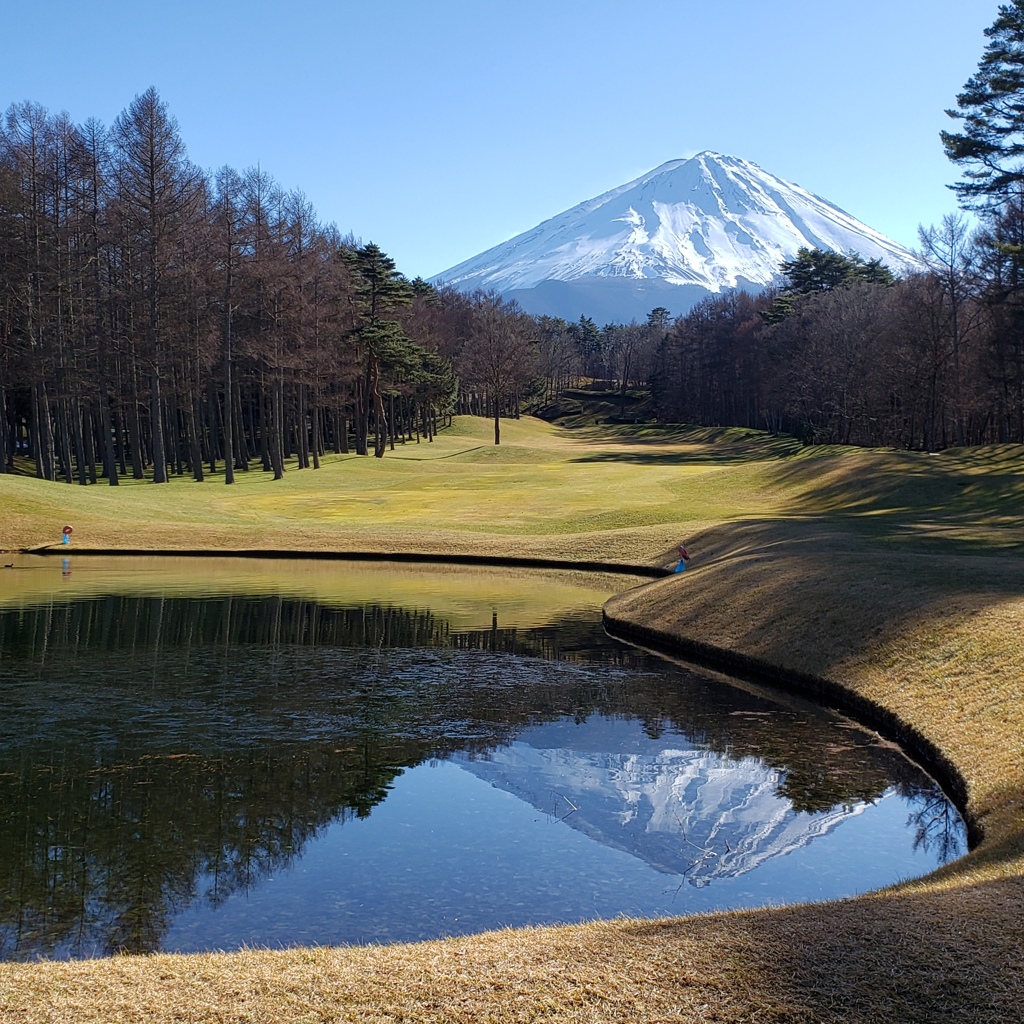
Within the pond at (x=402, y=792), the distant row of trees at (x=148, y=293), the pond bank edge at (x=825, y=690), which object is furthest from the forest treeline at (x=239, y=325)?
the pond at (x=402, y=792)

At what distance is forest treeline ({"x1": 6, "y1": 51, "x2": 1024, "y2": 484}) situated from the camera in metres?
58.1

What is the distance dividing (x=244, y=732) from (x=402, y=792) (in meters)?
3.50

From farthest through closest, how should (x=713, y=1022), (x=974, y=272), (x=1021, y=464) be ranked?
(x=974, y=272), (x=1021, y=464), (x=713, y=1022)

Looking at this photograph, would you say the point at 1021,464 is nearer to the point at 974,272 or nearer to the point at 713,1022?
the point at 974,272

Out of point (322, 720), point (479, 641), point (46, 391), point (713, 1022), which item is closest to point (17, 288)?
point (46, 391)

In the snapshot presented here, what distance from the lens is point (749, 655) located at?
21.5 m

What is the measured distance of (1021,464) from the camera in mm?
49781

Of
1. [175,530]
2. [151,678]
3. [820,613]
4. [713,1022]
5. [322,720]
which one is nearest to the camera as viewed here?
[713,1022]

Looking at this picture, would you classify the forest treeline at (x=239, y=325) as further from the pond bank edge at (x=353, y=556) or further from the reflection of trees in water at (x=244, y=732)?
the reflection of trees in water at (x=244, y=732)

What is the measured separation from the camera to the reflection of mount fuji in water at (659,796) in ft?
39.2

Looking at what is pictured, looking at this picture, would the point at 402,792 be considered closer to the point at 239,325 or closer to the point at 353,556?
the point at 353,556

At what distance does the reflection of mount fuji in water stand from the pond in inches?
1.9

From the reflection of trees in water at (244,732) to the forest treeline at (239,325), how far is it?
1366 inches

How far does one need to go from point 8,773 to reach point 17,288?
54.5 meters
